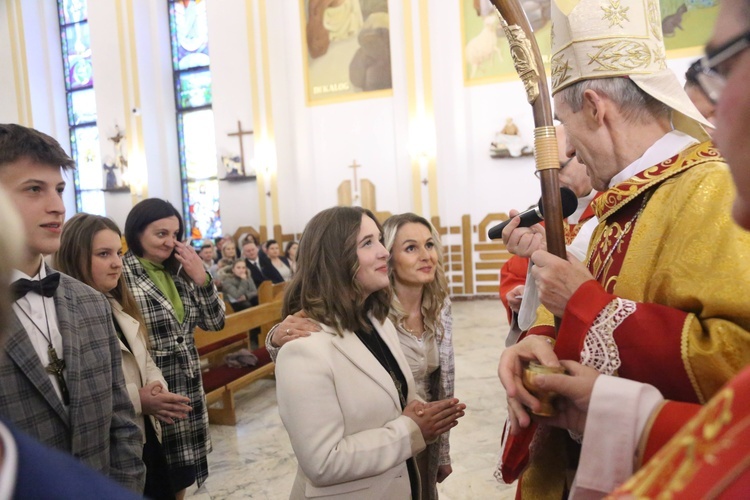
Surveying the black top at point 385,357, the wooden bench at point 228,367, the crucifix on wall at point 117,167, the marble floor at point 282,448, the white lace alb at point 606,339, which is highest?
the crucifix on wall at point 117,167

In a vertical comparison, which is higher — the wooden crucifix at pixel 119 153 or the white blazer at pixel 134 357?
the wooden crucifix at pixel 119 153

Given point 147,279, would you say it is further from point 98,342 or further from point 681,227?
point 681,227

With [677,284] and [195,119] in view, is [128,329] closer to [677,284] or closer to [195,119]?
[677,284]

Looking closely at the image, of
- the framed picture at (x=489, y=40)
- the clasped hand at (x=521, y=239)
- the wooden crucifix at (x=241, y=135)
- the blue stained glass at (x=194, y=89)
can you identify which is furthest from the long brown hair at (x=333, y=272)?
the blue stained glass at (x=194, y=89)

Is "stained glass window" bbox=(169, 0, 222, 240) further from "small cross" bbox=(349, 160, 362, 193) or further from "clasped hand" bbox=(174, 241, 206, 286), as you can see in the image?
"clasped hand" bbox=(174, 241, 206, 286)

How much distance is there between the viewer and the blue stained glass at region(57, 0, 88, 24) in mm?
14102

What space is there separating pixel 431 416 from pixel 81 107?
15.9 m

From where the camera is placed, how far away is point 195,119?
13742 millimetres

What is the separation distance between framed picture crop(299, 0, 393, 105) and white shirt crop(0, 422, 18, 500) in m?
11.5

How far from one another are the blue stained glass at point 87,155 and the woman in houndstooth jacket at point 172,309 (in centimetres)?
1310

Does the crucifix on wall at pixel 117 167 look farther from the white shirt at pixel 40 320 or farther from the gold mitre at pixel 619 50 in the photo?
the gold mitre at pixel 619 50

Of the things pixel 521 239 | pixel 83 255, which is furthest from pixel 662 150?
pixel 83 255

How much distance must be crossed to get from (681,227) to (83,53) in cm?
1662

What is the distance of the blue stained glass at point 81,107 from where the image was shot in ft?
47.1
